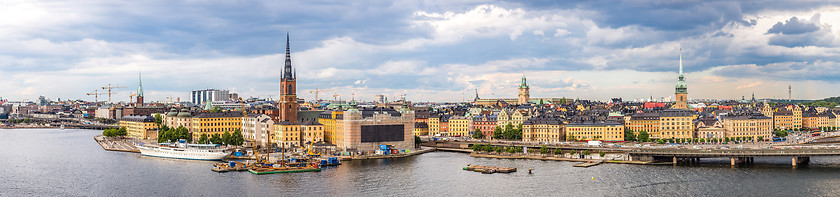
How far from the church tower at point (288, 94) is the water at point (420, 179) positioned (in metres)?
31.5

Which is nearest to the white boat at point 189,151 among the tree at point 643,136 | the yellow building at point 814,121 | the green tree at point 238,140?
the green tree at point 238,140

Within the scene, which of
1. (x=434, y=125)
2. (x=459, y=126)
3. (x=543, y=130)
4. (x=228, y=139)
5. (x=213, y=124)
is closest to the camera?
(x=228, y=139)

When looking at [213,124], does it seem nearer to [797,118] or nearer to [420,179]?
[420,179]

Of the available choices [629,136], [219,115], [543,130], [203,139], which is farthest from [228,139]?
[629,136]

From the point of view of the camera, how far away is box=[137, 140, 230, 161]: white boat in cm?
8844

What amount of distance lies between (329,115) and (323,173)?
34571 millimetres

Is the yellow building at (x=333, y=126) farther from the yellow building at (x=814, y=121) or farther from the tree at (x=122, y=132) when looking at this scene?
the yellow building at (x=814, y=121)

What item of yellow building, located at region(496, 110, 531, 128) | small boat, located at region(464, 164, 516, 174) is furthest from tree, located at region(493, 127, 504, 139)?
small boat, located at region(464, 164, 516, 174)

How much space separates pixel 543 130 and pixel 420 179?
151 ft

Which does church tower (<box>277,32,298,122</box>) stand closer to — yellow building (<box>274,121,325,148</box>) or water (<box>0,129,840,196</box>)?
yellow building (<box>274,121,325,148</box>)

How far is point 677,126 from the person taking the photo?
113m

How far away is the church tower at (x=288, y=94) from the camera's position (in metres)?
118

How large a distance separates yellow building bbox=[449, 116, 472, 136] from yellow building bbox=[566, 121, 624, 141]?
21011mm

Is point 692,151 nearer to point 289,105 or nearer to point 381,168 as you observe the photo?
point 381,168
